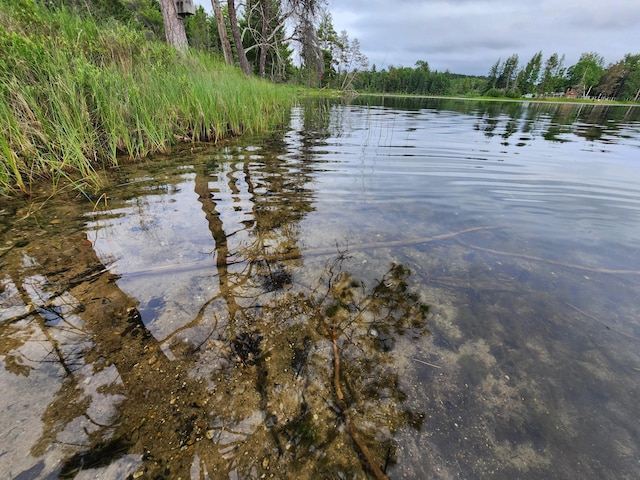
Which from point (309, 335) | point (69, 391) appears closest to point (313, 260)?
point (309, 335)

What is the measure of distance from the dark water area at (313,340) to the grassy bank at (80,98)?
0.69 metres

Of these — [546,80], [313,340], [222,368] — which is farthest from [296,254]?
[546,80]

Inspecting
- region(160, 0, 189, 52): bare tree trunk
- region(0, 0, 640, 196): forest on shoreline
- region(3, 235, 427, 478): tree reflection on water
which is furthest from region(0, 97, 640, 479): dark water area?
region(160, 0, 189, 52): bare tree trunk

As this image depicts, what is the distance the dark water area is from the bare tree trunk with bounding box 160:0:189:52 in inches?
247

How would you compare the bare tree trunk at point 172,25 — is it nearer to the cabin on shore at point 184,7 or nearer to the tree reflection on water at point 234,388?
the cabin on shore at point 184,7

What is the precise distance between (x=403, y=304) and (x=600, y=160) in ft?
22.0

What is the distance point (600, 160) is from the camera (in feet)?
18.0

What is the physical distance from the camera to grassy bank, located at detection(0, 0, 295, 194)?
2783 mm

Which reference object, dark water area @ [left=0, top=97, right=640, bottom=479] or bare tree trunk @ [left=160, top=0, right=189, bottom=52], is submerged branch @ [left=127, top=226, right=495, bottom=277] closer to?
dark water area @ [left=0, top=97, right=640, bottom=479]

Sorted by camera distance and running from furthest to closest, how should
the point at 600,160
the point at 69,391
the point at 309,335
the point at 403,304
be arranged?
1. the point at 600,160
2. the point at 403,304
3. the point at 309,335
4. the point at 69,391

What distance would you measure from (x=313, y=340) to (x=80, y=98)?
13.1 ft

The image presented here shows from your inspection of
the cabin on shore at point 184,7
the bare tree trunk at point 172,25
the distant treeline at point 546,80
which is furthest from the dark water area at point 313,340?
the distant treeline at point 546,80

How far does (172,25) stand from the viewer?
22.7 feet

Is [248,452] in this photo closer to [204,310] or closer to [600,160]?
[204,310]
